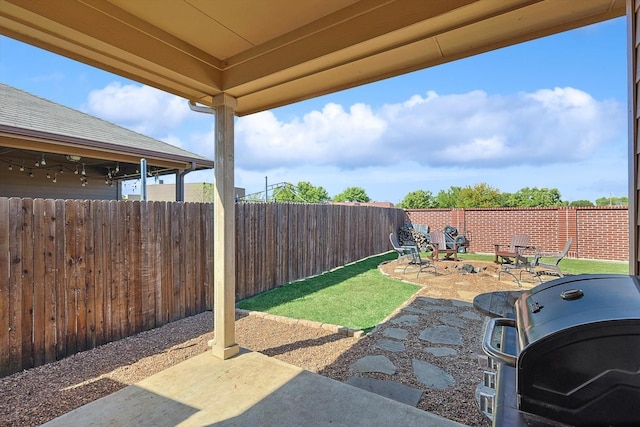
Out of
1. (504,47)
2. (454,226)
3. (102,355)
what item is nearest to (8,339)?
(102,355)

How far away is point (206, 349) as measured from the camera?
3424 millimetres

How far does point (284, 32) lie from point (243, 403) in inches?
106

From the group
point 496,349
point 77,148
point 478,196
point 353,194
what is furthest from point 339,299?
point 353,194

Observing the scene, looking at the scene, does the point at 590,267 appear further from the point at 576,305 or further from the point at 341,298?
the point at 576,305

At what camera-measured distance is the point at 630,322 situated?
81cm

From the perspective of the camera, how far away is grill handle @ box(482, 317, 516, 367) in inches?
41.3

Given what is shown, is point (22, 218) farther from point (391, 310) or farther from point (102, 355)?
point (391, 310)

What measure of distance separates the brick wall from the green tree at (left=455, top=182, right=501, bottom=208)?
9288mm

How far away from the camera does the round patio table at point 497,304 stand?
5.11 feet

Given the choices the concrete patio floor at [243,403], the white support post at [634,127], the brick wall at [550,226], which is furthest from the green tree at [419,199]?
the white support post at [634,127]

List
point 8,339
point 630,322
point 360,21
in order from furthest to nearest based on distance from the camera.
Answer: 1. point 8,339
2. point 360,21
3. point 630,322

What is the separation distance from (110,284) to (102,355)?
29.3 inches

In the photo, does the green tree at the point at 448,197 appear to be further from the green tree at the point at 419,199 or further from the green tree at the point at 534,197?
the green tree at the point at 534,197

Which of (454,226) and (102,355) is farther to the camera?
(454,226)
